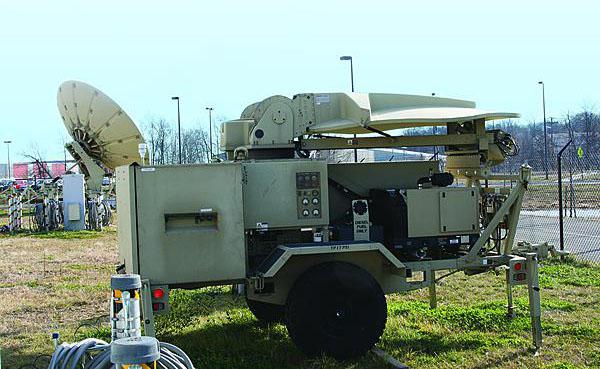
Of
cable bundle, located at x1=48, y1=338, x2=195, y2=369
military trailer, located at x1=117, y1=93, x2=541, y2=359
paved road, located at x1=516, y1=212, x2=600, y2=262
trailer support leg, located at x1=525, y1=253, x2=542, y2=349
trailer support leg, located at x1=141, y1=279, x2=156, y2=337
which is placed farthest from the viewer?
paved road, located at x1=516, y1=212, x2=600, y2=262

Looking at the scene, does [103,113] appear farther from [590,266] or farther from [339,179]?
[590,266]

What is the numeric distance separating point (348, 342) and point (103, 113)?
36.9ft

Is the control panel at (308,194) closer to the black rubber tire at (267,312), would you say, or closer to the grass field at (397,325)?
the grass field at (397,325)

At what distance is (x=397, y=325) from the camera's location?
8.77 meters

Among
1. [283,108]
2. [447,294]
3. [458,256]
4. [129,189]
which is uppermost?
[283,108]

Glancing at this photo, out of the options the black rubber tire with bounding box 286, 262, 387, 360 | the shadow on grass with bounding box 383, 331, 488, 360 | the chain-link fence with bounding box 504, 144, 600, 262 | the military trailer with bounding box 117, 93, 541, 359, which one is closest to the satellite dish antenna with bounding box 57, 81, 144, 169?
the military trailer with bounding box 117, 93, 541, 359

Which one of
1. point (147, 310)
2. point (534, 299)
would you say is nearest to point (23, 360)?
point (147, 310)

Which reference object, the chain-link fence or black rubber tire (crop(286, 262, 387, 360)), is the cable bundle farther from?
the chain-link fence

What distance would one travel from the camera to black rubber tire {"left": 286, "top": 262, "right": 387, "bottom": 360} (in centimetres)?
705

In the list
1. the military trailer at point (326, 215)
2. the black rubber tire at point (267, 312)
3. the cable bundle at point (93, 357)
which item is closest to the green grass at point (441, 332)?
the black rubber tire at point (267, 312)

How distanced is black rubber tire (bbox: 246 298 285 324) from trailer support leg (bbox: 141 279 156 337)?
2.56 meters

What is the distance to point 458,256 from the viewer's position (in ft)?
26.6

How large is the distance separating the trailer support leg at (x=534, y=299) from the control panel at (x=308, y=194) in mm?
2522

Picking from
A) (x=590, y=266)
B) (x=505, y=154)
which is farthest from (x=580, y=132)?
(x=505, y=154)
